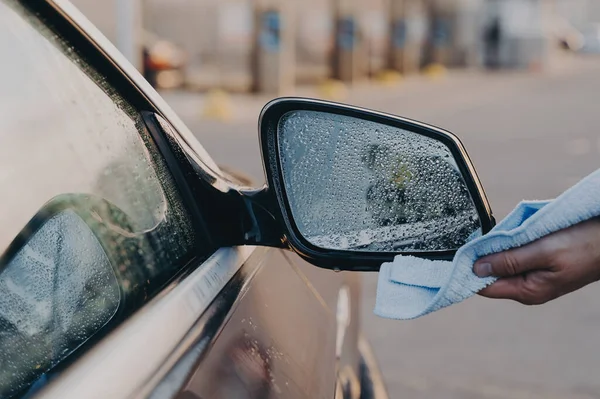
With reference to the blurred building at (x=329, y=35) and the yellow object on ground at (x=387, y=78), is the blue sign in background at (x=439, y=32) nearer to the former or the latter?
the blurred building at (x=329, y=35)

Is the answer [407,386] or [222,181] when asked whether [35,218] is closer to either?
[222,181]

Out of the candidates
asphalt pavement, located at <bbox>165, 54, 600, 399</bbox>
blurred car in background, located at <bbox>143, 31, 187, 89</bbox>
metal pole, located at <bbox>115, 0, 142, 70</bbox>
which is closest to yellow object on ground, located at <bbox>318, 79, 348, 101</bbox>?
asphalt pavement, located at <bbox>165, 54, 600, 399</bbox>

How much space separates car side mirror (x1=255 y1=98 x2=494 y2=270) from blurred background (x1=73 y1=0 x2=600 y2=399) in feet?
4.33

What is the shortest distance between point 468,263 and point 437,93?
890 inches

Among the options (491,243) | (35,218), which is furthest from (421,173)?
(35,218)

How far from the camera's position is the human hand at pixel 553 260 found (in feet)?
4.81

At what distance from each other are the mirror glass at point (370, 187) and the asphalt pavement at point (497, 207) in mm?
2883

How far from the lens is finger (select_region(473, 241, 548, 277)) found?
4.80ft

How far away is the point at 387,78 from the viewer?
88.6ft

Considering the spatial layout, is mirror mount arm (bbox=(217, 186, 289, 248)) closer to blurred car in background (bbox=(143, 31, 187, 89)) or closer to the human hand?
the human hand

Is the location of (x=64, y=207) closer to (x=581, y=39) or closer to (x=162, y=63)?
(x=162, y=63)

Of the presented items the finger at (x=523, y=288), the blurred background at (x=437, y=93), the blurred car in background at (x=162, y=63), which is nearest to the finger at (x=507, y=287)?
the finger at (x=523, y=288)

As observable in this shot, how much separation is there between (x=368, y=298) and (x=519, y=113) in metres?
13.9

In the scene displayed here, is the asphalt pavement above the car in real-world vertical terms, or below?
below
